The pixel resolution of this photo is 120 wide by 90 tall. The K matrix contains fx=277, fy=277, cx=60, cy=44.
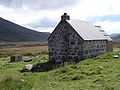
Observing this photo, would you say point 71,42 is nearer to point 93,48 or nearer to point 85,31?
point 85,31

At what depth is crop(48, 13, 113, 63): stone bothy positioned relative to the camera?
43.7 metres

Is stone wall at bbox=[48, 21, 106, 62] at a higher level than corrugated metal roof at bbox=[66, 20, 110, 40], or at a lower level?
lower

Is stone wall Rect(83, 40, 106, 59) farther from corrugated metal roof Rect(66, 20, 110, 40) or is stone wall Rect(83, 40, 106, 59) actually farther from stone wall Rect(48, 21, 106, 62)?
corrugated metal roof Rect(66, 20, 110, 40)

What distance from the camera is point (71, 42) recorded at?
44781 millimetres

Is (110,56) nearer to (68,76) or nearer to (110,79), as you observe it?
(68,76)

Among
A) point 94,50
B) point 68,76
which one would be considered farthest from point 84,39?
point 68,76

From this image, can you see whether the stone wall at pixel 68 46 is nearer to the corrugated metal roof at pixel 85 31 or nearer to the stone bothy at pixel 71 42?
the stone bothy at pixel 71 42

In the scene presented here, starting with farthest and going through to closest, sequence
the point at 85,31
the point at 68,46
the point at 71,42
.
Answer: the point at 85,31 < the point at 68,46 < the point at 71,42

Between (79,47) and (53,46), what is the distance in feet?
16.9

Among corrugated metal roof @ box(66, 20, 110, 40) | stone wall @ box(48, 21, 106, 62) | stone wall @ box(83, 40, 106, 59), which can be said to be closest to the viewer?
stone wall @ box(48, 21, 106, 62)

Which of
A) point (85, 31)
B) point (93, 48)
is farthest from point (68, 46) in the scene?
point (93, 48)

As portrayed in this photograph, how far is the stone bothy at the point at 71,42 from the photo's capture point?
143 feet

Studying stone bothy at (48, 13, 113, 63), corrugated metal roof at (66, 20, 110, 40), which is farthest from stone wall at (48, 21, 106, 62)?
corrugated metal roof at (66, 20, 110, 40)

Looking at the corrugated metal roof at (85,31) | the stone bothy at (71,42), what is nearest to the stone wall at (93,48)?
the stone bothy at (71,42)
